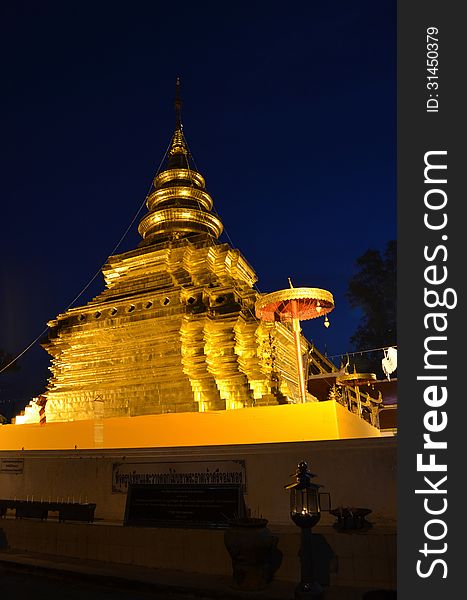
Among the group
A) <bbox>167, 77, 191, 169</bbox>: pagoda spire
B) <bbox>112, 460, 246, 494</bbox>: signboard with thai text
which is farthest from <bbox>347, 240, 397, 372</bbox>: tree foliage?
<bbox>112, 460, 246, 494</bbox>: signboard with thai text

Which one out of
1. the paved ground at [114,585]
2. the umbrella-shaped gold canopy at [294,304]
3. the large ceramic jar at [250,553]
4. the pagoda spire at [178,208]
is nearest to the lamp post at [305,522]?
the paved ground at [114,585]

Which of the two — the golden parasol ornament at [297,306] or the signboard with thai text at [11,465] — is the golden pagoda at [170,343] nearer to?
the golden parasol ornament at [297,306]

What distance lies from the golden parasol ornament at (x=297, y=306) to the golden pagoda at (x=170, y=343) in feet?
5.46

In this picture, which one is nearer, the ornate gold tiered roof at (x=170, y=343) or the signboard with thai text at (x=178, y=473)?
the signboard with thai text at (x=178, y=473)

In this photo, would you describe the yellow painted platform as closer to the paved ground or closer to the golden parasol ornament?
the golden parasol ornament

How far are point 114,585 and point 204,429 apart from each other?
5312 mm

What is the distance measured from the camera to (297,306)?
12547 millimetres

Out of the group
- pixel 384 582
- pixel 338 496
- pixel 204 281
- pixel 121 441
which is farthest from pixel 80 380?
pixel 384 582

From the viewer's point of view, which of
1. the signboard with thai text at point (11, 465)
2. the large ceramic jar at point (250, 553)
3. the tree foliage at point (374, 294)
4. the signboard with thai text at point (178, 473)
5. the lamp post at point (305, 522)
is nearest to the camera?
the lamp post at point (305, 522)

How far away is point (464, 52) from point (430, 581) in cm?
566

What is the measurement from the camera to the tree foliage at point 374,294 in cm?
3662

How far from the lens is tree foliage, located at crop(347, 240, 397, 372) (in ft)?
120

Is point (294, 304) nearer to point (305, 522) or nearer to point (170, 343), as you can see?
point (170, 343)
